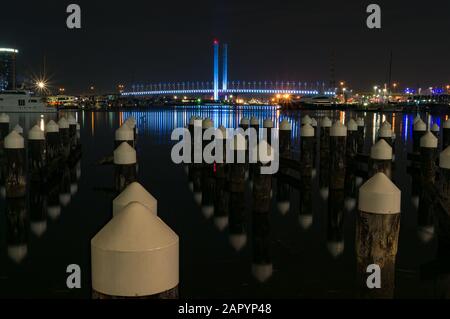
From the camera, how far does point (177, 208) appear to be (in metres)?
12.2

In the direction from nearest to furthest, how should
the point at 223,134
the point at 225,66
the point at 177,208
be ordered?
the point at 177,208 → the point at 223,134 → the point at 225,66

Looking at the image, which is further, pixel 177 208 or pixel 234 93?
pixel 234 93

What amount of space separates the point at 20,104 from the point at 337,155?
70284 millimetres

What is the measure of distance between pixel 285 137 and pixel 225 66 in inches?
5471

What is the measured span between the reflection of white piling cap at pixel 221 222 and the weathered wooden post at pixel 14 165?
447 cm

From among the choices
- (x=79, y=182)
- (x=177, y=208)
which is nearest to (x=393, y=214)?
(x=177, y=208)

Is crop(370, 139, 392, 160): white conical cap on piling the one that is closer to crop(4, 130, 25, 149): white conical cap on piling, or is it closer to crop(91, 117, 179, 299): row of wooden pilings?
crop(4, 130, 25, 149): white conical cap on piling

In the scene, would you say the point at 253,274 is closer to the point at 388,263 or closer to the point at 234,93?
the point at 388,263

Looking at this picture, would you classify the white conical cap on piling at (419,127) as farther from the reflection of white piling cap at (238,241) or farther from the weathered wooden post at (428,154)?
the reflection of white piling cap at (238,241)

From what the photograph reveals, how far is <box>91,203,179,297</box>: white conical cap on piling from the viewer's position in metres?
2.60

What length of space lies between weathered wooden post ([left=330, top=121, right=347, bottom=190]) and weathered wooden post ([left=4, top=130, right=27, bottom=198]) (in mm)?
7281

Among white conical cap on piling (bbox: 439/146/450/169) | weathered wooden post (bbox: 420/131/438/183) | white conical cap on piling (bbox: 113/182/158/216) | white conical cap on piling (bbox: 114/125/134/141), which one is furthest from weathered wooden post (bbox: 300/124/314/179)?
white conical cap on piling (bbox: 113/182/158/216)

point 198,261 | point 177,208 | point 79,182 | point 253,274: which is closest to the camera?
point 253,274
